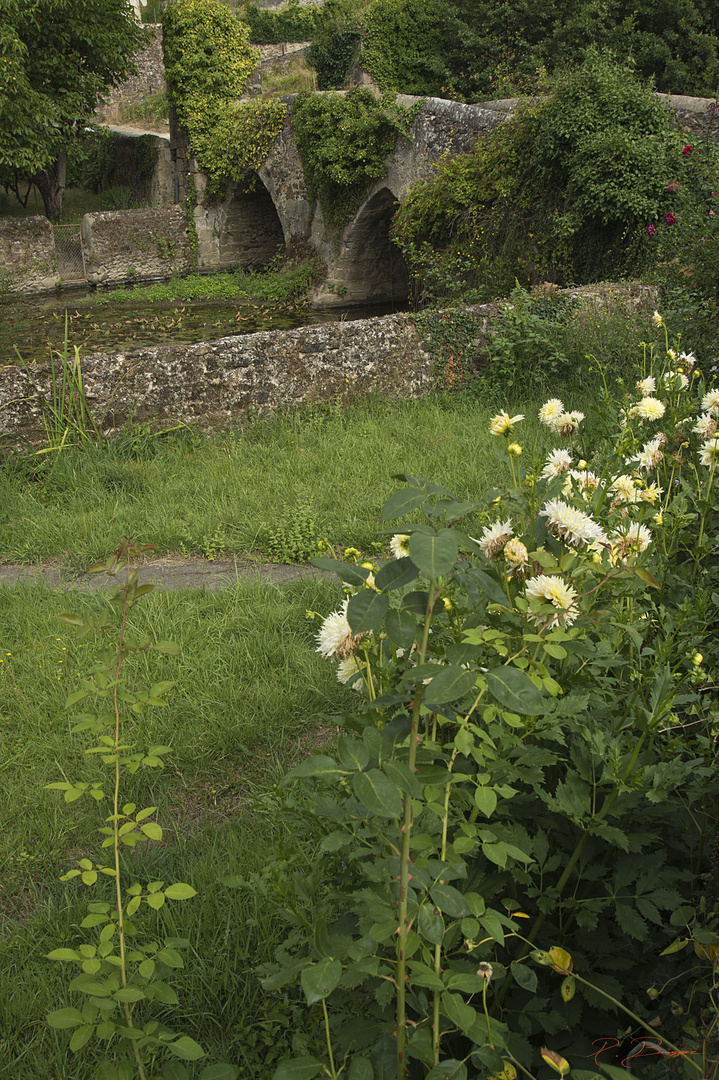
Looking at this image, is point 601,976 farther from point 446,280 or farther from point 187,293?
point 187,293

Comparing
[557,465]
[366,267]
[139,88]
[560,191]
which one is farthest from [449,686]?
[139,88]

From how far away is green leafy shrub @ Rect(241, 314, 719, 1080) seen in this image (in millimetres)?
1133

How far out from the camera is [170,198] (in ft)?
70.1

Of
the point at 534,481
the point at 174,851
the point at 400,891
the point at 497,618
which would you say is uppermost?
the point at 534,481

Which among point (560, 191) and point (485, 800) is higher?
point (560, 191)

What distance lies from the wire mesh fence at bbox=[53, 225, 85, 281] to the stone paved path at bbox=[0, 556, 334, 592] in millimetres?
16116

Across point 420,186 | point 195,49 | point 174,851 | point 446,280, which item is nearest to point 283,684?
point 174,851

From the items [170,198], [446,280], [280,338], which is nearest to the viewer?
[280,338]

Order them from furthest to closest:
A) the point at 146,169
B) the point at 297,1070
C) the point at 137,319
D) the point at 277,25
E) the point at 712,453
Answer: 1. the point at 277,25
2. the point at 146,169
3. the point at 137,319
4. the point at 712,453
5. the point at 297,1070

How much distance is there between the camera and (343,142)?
14.7 meters

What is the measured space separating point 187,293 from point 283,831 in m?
17.4

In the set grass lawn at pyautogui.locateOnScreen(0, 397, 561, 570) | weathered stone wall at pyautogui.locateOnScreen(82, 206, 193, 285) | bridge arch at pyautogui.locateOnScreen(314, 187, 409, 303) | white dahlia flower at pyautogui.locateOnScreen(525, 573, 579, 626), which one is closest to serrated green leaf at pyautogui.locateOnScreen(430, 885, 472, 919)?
white dahlia flower at pyautogui.locateOnScreen(525, 573, 579, 626)

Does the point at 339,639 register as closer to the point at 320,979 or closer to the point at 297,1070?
the point at 320,979

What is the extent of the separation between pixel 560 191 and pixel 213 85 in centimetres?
1224
